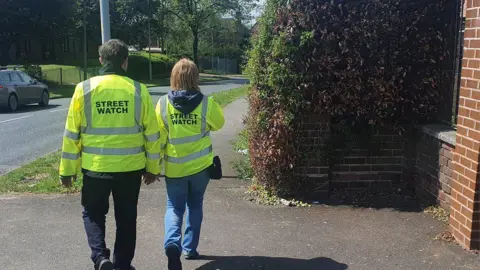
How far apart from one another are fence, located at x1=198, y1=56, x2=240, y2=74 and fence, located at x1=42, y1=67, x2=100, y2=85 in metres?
24.9

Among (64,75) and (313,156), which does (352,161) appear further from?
(64,75)


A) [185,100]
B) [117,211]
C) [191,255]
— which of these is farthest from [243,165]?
[117,211]

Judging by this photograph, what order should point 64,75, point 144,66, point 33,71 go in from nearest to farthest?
1. point 33,71
2. point 64,75
3. point 144,66

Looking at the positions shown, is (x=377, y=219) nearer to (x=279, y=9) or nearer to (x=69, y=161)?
(x=279, y=9)

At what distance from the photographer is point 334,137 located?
581 cm

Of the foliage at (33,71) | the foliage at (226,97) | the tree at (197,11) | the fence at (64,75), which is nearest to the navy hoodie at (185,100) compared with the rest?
the foliage at (226,97)

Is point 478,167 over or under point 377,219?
over

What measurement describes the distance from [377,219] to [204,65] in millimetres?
57880

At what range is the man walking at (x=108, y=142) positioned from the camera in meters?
3.56

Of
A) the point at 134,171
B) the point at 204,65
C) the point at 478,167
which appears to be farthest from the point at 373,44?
the point at 204,65

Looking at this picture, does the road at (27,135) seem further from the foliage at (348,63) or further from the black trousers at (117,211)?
the black trousers at (117,211)

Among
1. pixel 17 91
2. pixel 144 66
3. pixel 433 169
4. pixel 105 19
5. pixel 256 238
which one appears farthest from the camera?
pixel 144 66

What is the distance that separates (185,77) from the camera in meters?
3.93

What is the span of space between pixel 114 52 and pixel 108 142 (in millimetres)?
679
